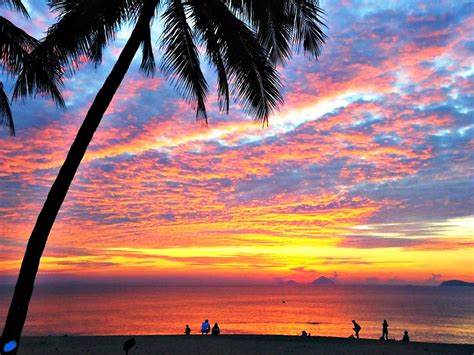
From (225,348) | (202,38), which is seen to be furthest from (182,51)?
(225,348)

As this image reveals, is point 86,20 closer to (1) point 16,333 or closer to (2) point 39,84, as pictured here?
(2) point 39,84

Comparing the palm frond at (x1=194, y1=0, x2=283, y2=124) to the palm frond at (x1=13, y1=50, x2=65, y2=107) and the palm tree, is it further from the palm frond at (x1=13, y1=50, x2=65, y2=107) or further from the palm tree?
the palm frond at (x1=13, y1=50, x2=65, y2=107)

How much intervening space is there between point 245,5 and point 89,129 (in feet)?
13.0

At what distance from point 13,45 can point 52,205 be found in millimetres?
5747

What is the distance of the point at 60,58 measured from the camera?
364 inches

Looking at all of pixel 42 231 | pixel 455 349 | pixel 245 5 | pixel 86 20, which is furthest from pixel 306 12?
pixel 455 349

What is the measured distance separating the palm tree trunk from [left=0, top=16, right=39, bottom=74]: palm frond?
3870 millimetres

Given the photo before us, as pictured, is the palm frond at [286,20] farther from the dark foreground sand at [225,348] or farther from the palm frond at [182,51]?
the dark foreground sand at [225,348]

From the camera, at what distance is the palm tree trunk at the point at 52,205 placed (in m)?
7.04

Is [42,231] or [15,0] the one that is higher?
[15,0]

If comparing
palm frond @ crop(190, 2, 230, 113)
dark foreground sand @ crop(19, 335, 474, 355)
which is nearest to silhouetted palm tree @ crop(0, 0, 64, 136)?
palm frond @ crop(190, 2, 230, 113)

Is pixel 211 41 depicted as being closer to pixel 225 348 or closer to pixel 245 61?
pixel 245 61

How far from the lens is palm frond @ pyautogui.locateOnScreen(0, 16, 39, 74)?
11.1 m

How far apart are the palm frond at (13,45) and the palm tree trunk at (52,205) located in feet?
12.7
